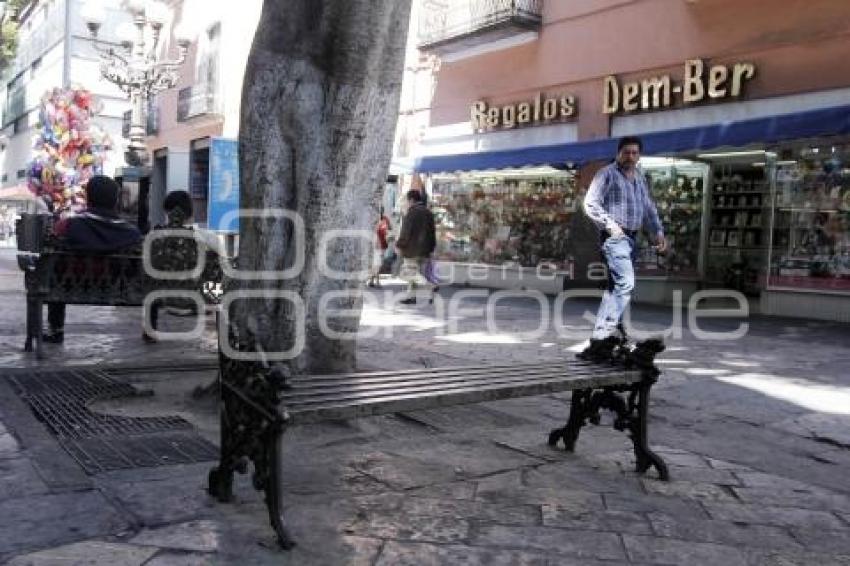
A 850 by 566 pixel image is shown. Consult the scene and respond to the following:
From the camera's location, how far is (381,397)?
3234 mm

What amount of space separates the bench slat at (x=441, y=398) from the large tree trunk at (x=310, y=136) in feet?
5.06

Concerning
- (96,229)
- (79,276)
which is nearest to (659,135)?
(96,229)

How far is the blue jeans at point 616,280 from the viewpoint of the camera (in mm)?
6234

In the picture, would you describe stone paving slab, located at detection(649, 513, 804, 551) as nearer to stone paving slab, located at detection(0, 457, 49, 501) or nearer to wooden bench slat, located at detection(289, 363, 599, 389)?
wooden bench slat, located at detection(289, 363, 599, 389)

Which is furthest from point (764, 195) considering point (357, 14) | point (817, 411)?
point (357, 14)

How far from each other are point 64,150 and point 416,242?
679 cm

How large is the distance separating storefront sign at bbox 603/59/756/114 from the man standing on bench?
685 cm

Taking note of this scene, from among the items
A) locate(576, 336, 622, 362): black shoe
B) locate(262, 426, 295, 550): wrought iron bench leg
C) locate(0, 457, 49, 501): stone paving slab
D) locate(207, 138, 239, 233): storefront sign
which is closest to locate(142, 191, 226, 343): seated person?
locate(207, 138, 239, 233): storefront sign

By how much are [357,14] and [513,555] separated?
2937 millimetres

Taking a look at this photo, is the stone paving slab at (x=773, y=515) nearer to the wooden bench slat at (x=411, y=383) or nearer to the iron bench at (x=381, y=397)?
the iron bench at (x=381, y=397)

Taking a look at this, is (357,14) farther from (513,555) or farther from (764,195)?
(764,195)

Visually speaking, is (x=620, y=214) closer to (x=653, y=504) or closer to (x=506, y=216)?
(x=653, y=504)

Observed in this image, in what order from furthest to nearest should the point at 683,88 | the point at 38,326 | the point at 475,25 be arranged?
the point at 475,25, the point at 683,88, the point at 38,326

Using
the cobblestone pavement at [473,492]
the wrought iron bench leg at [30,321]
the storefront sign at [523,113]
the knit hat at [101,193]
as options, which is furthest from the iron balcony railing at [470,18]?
the wrought iron bench leg at [30,321]
